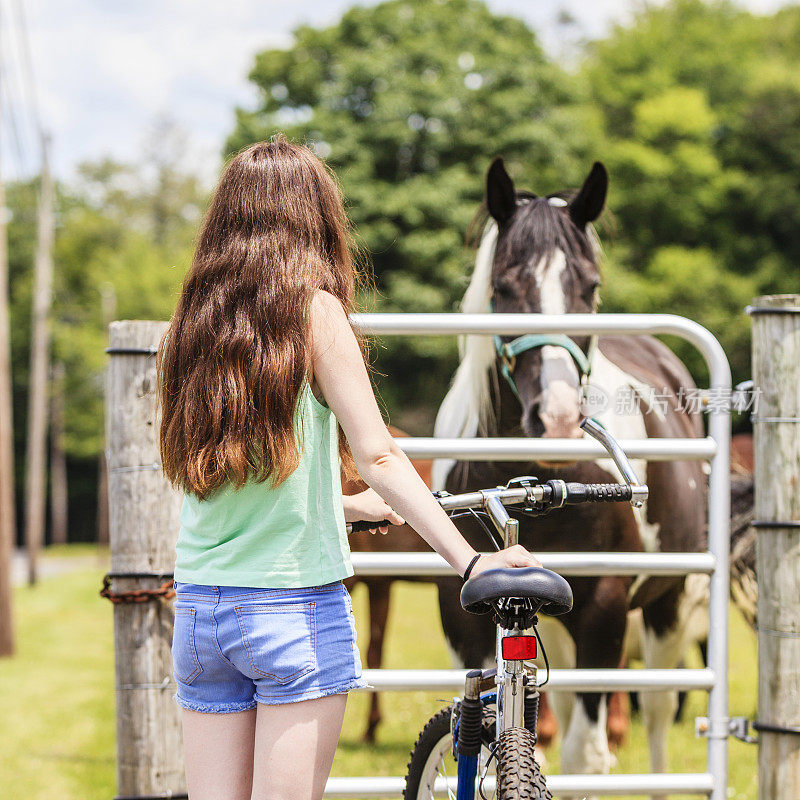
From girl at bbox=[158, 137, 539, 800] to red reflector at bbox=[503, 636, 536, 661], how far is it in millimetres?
155

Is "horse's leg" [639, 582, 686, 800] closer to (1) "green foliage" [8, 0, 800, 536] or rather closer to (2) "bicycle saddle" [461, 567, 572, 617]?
(2) "bicycle saddle" [461, 567, 572, 617]

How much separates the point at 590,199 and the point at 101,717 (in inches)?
215

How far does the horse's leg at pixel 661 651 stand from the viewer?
12.9 feet

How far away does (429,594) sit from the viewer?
1567 centimetres

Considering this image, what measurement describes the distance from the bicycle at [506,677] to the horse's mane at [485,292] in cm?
106

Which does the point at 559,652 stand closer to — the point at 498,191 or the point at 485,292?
the point at 485,292

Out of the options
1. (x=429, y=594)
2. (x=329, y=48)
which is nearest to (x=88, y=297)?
(x=329, y=48)

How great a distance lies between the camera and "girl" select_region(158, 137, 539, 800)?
4.95 feet

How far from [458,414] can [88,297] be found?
34.4 meters

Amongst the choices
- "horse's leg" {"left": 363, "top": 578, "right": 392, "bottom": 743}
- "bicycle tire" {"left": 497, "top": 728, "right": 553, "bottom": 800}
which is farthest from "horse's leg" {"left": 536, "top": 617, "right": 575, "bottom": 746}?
"horse's leg" {"left": 363, "top": 578, "right": 392, "bottom": 743}

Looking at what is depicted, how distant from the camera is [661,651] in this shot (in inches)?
155

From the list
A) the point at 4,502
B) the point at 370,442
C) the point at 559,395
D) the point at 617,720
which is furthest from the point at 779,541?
the point at 4,502

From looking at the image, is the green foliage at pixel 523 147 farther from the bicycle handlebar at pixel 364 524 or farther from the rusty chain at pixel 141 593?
the bicycle handlebar at pixel 364 524

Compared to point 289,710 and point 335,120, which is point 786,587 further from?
point 335,120
